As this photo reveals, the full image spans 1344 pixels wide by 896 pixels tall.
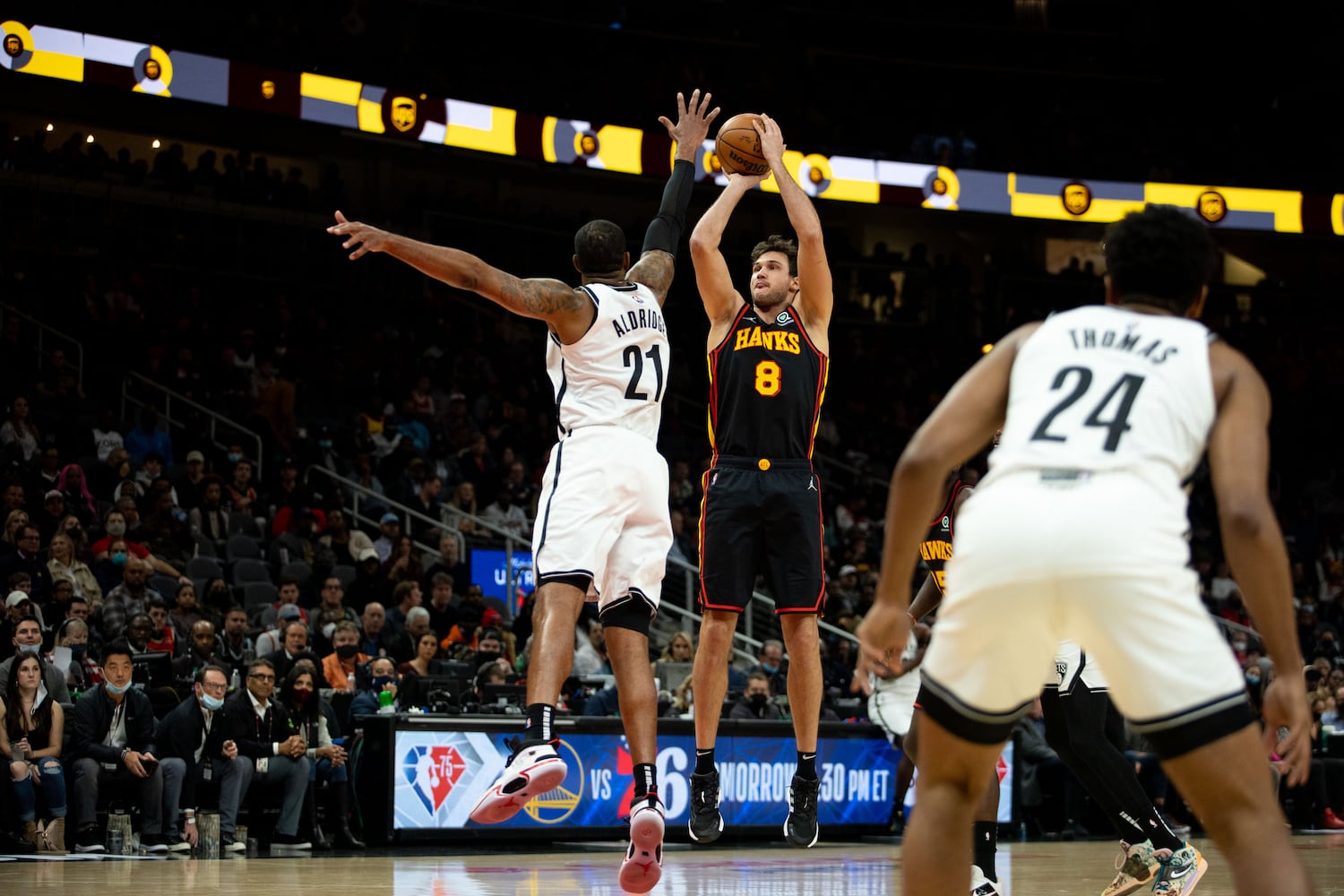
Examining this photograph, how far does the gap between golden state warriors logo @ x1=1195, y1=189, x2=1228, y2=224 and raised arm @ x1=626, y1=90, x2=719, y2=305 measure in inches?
835

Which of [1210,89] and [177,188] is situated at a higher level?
[1210,89]

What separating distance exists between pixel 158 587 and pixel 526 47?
16.5 m

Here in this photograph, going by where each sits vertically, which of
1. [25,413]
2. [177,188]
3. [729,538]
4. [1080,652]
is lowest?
[1080,652]

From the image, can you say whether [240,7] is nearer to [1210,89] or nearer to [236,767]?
[236,767]

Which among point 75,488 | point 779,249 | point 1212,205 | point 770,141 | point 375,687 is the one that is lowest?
point 375,687

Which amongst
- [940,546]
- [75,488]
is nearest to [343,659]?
[75,488]

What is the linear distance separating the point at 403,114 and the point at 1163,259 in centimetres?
1899

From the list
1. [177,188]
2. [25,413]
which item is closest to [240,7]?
[177,188]

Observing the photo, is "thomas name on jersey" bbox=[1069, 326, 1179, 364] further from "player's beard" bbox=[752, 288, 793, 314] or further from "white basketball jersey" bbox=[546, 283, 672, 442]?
"player's beard" bbox=[752, 288, 793, 314]

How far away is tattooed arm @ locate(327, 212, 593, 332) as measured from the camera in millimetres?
5875

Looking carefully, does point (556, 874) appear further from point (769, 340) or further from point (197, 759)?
point (769, 340)

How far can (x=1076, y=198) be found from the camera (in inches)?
1050

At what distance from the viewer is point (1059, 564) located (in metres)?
3.62

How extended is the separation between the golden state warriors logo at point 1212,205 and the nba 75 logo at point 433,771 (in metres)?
19.1
